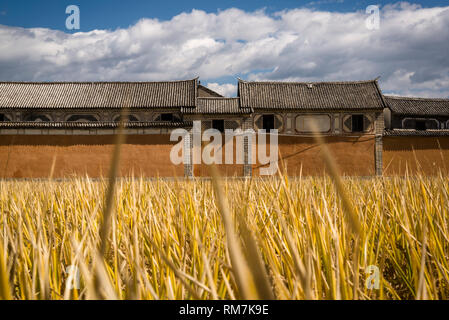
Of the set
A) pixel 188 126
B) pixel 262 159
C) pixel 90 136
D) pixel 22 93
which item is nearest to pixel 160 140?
pixel 188 126

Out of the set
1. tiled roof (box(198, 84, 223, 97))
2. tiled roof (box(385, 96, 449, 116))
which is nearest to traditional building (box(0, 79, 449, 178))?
tiled roof (box(385, 96, 449, 116))

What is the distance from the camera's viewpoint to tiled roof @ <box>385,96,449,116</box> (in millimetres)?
20281

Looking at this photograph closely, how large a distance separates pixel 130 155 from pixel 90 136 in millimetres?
1589

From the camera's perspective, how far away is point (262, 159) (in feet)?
50.3

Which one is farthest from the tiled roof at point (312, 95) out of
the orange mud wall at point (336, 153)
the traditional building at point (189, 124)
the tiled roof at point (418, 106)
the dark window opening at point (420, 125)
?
the dark window opening at point (420, 125)

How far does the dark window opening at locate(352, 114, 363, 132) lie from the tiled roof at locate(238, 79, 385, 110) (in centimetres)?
39

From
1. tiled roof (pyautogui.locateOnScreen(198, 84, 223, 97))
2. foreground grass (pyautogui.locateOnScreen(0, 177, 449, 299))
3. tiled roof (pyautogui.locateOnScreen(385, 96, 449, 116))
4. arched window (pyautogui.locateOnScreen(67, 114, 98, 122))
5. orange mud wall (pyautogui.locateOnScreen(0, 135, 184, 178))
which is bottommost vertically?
foreground grass (pyautogui.locateOnScreen(0, 177, 449, 299))

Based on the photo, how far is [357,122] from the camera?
1623cm

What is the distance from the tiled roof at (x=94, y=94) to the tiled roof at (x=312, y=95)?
2.77 meters

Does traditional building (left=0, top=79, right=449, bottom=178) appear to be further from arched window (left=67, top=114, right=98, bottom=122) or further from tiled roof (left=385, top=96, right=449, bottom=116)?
tiled roof (left=385, top=96, right=449, bottom=116)

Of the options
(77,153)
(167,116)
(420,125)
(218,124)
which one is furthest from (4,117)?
(420,125)

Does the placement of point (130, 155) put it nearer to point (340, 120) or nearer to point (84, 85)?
point (84, 85)

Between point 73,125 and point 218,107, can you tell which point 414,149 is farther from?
point 73,125

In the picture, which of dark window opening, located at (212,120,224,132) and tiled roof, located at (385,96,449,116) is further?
tiled roof, located at (385,96,449,116)
